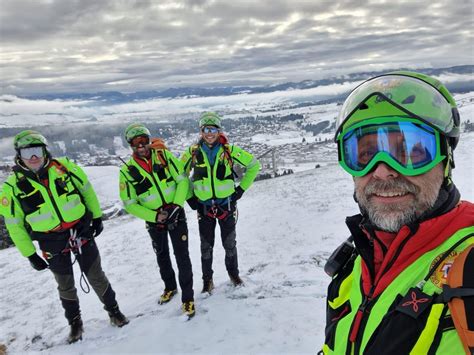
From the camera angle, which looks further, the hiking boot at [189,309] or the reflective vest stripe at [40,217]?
the hiking boot at [189,309]

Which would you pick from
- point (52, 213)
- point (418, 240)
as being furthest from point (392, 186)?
point (52, 213)

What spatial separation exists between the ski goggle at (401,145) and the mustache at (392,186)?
0.06 metres

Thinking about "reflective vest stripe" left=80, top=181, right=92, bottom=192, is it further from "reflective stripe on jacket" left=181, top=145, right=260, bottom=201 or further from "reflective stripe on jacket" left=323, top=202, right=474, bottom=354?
"reflective stripe on jacket" left=323, top=202, right=474, bottom=354

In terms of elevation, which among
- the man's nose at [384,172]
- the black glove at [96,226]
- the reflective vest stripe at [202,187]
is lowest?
the black glove at [96,226]

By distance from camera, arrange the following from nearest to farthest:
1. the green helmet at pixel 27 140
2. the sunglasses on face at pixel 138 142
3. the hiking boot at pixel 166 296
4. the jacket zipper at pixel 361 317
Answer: the jacket zipper at pixel 361 317
the green helmet at pixel 27 140
the sunglasses on face at pixel 138 142
the hiking boot at pixel 166 296

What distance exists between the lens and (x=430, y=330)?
151cm

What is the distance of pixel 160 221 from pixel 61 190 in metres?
1.69

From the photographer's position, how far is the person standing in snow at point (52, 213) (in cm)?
514

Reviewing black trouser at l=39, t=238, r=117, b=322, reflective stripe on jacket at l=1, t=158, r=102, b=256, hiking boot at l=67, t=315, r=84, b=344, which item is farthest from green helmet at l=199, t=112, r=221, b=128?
hiking boot at l=67, t=315, r=84, b=344

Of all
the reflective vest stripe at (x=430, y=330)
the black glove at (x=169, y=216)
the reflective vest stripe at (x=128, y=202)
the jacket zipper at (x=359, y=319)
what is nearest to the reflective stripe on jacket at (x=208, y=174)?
the black glove at (x=169, y=216)

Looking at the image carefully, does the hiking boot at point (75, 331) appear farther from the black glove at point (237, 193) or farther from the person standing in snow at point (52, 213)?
the black glove at point (237, 193)

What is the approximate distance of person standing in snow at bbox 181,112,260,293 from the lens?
6184 millimetres

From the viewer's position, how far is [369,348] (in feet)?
5.68

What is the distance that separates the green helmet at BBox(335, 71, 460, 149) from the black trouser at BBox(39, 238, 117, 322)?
16.8 ft
